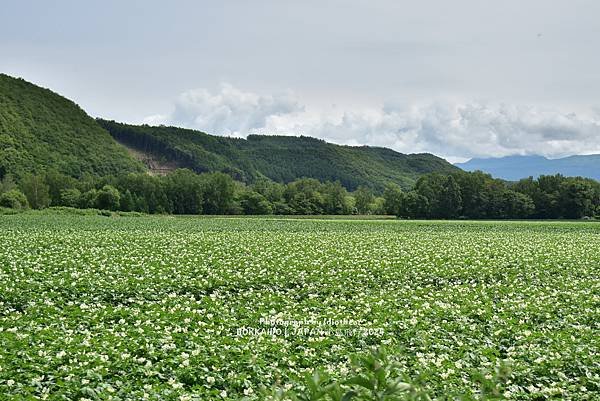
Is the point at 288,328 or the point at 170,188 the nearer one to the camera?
the point at 288,328

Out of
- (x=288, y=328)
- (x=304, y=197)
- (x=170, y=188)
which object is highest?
(x=170, y=188)

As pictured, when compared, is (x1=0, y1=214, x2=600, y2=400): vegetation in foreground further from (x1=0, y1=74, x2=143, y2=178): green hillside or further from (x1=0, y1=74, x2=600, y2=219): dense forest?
(x1=0, y1=74, x2=143, y2=178): green hillside

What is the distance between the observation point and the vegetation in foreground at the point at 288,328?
25.1 ft

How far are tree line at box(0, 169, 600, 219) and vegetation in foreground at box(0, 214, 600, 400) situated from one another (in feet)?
277

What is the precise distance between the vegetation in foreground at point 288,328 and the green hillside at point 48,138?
141m

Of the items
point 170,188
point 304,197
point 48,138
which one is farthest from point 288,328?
point 48,138

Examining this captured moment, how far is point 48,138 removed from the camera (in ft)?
545

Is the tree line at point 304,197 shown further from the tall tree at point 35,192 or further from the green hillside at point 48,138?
the green hillside at point 48,138

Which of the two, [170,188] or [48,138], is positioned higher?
[48,138]

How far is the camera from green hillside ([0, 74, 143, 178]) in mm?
150375

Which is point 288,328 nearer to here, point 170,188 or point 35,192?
point 35,192

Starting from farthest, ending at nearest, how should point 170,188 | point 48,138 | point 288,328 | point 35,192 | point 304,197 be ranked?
point 48,138 → point 304,197 → point 170,188 → point 35,192 → point 288,328

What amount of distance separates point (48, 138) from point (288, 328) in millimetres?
174514

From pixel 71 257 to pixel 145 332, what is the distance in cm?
1399
